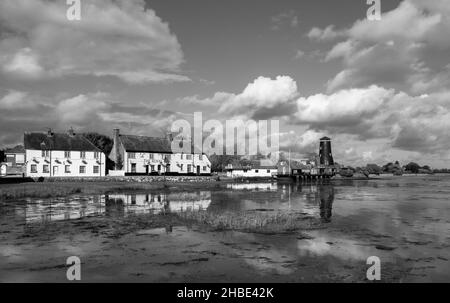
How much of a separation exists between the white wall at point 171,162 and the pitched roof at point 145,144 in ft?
3.79

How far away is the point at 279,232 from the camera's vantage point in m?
21.7

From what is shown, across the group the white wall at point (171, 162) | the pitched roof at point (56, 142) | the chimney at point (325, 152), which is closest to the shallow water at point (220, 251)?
the pitched roof at point (56, 142)

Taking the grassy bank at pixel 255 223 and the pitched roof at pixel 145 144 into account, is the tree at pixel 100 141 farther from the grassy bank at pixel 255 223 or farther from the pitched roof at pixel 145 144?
the grassy bank at pixel 255 223

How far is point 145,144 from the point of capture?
86375 millimetres

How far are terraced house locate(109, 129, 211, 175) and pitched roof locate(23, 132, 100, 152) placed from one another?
7.42 meters

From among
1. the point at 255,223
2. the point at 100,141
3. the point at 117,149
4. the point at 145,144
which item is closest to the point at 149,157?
the point at 145,144

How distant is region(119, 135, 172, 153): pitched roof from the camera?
83.6 metres

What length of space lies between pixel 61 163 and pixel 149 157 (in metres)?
19.4
